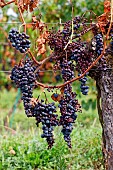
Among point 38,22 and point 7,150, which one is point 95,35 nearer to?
point 38,22

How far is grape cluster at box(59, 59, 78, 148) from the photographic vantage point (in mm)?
2334

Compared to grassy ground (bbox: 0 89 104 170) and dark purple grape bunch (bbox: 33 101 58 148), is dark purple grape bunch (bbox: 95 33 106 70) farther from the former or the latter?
grassy ground (bbox: 0 89 104 170)

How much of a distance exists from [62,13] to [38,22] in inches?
161

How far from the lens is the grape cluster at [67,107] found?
7.66ft

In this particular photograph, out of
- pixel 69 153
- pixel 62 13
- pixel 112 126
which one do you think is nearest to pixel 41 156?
pixel 69 153

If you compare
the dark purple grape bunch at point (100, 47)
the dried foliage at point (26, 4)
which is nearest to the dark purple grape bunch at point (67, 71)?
the dark purple grape bunch at point (100, 47)

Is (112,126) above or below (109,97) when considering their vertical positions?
below

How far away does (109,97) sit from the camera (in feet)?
8.18

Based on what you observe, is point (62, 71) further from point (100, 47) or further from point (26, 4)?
point (26, 4)

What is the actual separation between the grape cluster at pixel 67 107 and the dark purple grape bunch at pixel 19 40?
25 cm

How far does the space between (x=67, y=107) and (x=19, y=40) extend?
1.52 feet

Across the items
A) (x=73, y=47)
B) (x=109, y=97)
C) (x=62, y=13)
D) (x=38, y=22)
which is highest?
(x=62, y=13)

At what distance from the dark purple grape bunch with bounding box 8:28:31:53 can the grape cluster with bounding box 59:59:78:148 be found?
0.82ft

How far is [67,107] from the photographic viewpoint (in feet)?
7.68
